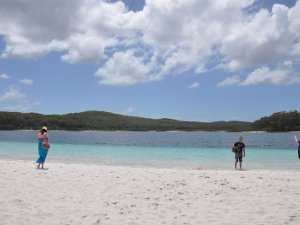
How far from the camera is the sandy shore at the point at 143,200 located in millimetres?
8594

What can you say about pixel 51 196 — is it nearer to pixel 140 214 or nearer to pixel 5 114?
pixel 140 214

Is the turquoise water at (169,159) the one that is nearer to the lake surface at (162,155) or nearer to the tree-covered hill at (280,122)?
the lake surface at (162,155)

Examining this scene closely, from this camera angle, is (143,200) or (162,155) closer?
(143,200)

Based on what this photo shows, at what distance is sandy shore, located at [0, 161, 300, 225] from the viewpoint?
338 inches

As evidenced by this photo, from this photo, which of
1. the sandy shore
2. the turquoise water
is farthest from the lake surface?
the sandy shore

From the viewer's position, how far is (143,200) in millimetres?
10648

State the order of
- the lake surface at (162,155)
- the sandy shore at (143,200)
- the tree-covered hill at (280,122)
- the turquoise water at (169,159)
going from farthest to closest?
the tree-covered hill at (280,122)
the lake surface at (162,155)
the turquoise water at (169,159)
the sandy shore at (143,200)

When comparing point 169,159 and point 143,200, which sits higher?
point 143,200

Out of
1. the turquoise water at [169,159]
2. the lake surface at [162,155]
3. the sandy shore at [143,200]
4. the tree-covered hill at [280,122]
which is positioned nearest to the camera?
the sandy shore at [143,200]

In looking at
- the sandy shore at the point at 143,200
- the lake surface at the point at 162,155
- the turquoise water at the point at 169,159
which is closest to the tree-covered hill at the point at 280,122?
the lake surface at the point at 162,155

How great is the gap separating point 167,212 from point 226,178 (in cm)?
692

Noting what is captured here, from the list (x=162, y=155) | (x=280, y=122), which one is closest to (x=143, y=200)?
(x=162, y=155)

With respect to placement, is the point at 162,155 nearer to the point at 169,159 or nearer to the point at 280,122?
the point at 169,159

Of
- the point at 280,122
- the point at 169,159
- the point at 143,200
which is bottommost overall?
the point at 169,159
